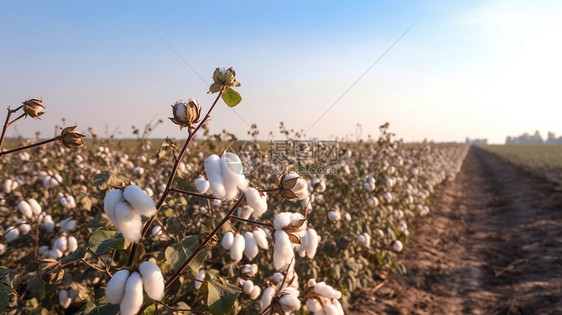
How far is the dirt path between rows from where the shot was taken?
163 inches

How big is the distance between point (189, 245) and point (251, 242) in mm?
889

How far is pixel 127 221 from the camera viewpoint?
0.91 m

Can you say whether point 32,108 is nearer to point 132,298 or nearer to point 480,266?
point 132,298

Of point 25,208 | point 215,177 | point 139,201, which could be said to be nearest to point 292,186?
point 215,177

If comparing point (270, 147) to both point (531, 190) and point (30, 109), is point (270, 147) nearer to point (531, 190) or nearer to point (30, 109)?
point (30, 109)

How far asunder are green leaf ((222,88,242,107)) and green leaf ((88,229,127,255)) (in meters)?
0.61

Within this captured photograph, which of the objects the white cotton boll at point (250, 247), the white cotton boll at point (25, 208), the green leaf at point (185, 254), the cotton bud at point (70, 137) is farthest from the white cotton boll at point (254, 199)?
the white cotton boll at point (25, 208)

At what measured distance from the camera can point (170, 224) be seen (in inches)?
84.2

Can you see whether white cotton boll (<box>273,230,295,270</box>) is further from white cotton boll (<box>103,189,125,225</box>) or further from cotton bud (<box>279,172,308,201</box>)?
white cotton boll (<box>103,189,125,225</box>)

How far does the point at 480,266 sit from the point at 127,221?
6.04 m

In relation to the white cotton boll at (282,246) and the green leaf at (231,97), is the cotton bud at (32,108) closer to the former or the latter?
the green leaf at (231,97)

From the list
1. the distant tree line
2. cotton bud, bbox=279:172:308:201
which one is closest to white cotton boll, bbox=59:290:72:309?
cotton bud, bbox=279:172:308:201

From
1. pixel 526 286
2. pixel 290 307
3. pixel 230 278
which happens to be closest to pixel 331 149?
pixel 526 286

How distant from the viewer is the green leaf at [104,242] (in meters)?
1.18
